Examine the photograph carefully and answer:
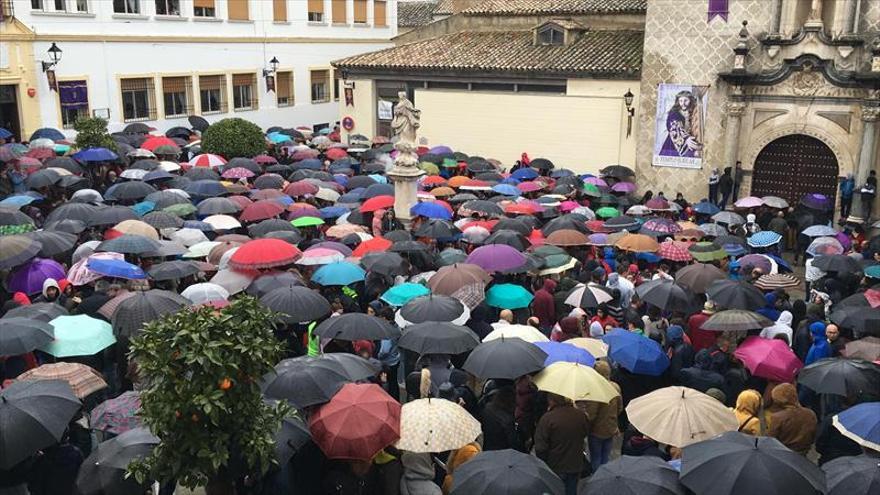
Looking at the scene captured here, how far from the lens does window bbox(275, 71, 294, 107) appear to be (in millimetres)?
38438

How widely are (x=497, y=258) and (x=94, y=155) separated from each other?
12748mm

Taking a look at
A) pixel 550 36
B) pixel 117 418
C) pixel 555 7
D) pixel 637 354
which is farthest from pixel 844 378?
pixel 555 7

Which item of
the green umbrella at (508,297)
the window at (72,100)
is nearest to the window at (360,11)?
the window at (72,100)

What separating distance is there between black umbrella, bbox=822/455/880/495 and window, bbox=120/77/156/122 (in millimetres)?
29900

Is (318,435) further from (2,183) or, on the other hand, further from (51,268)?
(2,183)

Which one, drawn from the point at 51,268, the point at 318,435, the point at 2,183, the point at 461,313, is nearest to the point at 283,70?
the point at 2,183

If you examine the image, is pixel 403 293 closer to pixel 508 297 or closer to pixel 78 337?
pixel 508 297

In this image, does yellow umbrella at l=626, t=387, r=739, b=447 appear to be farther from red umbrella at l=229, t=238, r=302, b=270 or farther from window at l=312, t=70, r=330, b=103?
window at l=312, t=70, r=330, b=103

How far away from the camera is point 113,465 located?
254 inches

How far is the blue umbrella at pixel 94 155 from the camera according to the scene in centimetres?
2028

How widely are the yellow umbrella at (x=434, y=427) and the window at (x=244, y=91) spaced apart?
31.1m

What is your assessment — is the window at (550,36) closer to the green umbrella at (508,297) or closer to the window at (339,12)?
the window at (339,12)

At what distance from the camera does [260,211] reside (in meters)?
16.0

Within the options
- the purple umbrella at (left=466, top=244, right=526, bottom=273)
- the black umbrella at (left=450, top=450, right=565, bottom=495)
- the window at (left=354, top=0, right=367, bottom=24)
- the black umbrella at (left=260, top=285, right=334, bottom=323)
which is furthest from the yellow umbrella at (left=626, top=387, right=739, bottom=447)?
the window at (left=354, top=0, right=367, bottom=24)
